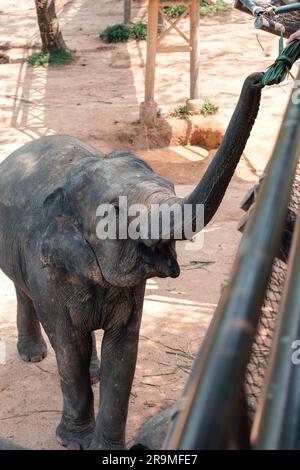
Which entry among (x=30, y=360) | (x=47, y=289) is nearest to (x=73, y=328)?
(x=47, y=289)

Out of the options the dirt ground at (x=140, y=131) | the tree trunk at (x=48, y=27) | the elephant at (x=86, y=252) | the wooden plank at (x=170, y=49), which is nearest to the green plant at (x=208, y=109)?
the dirt ground at (x=140, y=131)

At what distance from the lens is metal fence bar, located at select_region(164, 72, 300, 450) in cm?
66

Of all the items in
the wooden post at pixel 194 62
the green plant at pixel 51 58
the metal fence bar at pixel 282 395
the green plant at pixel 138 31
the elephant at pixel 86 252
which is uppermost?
the metal fence bar at pixel 282 395

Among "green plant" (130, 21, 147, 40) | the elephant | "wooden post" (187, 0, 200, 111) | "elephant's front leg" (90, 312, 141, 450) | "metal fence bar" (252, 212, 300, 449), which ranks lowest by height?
"green plant" (130, 21, 147, 40)

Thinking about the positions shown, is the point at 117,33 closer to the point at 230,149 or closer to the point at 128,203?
the point at 128,203

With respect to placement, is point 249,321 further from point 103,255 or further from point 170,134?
point 170,134

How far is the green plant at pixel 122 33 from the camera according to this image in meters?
15.8

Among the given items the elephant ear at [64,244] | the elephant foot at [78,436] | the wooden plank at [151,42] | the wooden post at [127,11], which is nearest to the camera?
the elephant ear at [64,244]

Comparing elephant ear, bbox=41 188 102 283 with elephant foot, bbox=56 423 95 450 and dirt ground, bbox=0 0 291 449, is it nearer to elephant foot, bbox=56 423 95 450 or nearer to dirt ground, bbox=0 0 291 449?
elephant foot, bbox=56 423 95 450

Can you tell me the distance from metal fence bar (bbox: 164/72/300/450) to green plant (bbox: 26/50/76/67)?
1403 centimetres

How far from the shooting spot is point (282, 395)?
2.24 ft

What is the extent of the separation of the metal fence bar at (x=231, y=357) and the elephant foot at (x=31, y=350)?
4131 mm

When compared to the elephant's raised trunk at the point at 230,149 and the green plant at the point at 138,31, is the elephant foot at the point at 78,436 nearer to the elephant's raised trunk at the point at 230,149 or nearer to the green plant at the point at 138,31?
the elephant's raised trunk at the point at 230,149

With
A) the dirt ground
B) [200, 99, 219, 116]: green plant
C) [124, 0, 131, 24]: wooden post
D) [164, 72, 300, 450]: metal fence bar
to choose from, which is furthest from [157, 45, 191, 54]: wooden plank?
[164, 72, 300, 450]: metal fence bar
